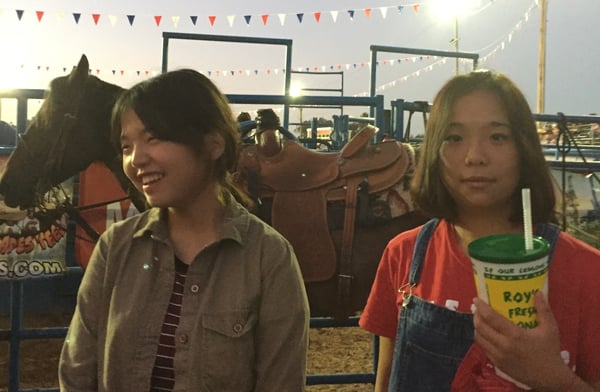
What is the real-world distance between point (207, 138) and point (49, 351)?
4.01m

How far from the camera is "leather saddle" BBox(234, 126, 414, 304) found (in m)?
2.54

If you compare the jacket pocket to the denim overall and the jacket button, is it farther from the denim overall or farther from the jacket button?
the denim overall

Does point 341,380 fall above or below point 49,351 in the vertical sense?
above

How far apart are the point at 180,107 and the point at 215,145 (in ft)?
0.39

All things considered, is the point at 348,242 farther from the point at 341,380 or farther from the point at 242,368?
the point at 242,368

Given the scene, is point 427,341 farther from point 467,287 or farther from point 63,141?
point 63,141

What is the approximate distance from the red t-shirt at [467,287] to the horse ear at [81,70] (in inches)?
76.2

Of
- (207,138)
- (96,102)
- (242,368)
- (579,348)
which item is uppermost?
(96,102)

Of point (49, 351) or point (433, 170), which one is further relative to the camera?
point (49, 351)

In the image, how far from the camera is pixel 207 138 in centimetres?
122

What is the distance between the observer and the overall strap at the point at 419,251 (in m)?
1.12

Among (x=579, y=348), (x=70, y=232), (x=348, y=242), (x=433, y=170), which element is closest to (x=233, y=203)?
(x=433, y=170)

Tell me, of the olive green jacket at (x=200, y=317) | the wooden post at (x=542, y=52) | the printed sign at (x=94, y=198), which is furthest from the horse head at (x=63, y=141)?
the wooden post at (x=542, y=52)

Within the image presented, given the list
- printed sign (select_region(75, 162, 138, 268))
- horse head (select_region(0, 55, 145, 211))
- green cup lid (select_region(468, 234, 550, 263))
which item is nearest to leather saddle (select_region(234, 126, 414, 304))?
horse head (select_region(0, 55, 145, 211))
